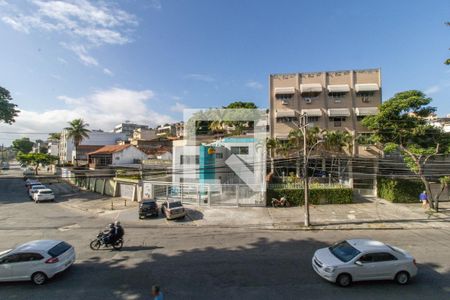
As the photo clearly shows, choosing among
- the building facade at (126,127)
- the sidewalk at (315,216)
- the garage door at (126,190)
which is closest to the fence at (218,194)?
the sidewalk at (315,216)

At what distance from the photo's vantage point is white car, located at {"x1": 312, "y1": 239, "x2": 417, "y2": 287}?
9.35 metres

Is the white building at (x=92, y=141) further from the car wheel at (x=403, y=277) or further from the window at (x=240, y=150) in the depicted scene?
the car wheel at (x=403, y=277)

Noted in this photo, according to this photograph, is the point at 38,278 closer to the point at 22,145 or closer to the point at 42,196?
the point at 42,196

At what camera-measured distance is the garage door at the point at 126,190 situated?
2834cm

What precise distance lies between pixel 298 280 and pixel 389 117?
2115 centimetres

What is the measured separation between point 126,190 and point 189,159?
328 inches

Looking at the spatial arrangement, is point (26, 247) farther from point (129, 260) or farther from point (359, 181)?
point (359, 181)

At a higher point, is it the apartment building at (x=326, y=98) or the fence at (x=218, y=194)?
the apartment building at (x=326, y=98)

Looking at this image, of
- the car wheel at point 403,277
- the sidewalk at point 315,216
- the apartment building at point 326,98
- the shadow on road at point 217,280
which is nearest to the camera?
the shadow on road at point 217,280

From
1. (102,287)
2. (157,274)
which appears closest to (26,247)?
(102,287)

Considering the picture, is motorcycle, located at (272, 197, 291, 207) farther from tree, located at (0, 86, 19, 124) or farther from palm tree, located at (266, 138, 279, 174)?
tree, located at (0, 86, 19, 124)

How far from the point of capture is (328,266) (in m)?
9.44

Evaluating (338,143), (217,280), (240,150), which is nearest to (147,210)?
(217,280)

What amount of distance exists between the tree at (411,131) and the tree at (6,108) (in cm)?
5537
